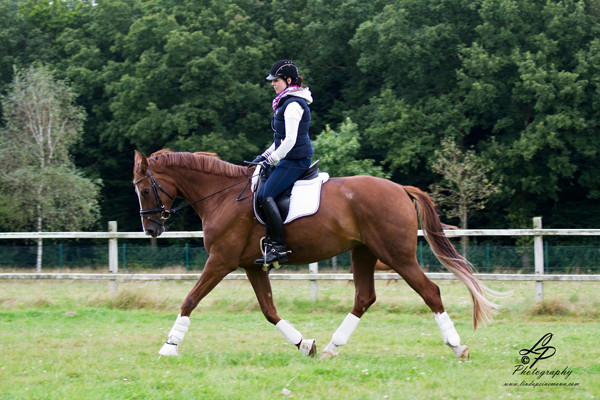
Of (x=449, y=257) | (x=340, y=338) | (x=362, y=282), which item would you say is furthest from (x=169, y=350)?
(x=449, y=257)

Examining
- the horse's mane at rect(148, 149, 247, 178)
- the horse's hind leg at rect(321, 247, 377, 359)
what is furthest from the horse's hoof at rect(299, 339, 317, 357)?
the horse's mane at rect(148, 149, 247, 178)

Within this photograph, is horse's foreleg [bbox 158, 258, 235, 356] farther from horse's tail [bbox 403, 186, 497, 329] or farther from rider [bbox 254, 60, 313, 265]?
horse's tail [bbox 403, 186, 497, 329]

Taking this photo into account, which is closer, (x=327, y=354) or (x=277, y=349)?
(x=327, y=354)

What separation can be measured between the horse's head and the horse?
1cm

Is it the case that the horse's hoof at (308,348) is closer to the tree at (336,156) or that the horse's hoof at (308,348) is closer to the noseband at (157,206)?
the noseband at (157,206)

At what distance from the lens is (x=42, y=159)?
31094mm

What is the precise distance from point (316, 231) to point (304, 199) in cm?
39

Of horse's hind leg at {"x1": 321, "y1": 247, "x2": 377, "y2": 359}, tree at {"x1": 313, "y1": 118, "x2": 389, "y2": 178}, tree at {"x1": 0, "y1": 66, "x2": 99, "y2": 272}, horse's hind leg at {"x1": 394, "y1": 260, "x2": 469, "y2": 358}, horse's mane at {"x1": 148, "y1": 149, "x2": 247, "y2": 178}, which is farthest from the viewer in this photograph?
tree at {"x1": 0, "y1": 66, "x2": 99, "y2": 272}

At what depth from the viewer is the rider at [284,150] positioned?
7473 millimetres

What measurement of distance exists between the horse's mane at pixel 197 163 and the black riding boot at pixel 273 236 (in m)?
0.81

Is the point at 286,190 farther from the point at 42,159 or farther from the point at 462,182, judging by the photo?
the point at 42,159

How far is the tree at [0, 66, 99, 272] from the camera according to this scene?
98.4ft

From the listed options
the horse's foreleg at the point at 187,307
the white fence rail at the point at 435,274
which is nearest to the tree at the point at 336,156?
the white fence rail at the point at 435,274

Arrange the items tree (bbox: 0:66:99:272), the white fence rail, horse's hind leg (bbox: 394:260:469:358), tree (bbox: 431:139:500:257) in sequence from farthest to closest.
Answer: tree (bbox: 0:66:99:272) < tree (bbox: 431:139:500:257) < the white fence rail < horse's hind leg (bbox: 394:260:469:358)
